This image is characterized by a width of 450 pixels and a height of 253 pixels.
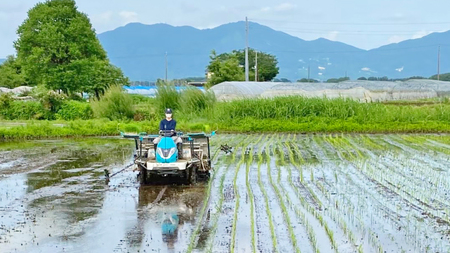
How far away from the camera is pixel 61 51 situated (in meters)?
34.2

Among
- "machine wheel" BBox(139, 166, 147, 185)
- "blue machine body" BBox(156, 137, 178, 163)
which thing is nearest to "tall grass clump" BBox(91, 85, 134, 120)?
"machine wheel" BBox(139, 166, 147, 185)

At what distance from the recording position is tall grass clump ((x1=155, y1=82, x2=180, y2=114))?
78.1 ft

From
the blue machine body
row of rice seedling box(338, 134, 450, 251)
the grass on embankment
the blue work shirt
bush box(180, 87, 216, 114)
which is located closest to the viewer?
row of rice seedling box(338, 134, 450, 251)

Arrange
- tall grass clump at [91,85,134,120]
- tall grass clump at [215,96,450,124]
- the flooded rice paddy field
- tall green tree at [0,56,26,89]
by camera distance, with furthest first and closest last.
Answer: tall green tree at [0,56,26,89], tall grass clump at [91,85,134,120], tall grass clump at [215,96,450,124], the flooded rice paddy field

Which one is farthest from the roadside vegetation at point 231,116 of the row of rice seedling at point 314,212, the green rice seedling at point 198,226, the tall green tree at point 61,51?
the green rice seedling at point 198,226

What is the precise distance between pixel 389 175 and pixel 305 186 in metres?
2.02

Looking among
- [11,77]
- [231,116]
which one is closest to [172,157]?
[231,116]

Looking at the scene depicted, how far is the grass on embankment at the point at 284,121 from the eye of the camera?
67.2 ft

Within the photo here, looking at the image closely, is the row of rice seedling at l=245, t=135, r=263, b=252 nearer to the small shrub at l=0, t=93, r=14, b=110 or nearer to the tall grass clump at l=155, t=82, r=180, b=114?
the tall grass clump at l=155, t=82, r=180, b=114

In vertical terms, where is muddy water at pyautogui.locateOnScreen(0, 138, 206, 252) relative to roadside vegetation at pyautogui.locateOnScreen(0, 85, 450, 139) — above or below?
below

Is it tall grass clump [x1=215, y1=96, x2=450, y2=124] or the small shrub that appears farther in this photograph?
the small shrub

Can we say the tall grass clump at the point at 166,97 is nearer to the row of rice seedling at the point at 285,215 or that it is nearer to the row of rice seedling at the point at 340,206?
the row of rice seedling at the point at 340,206

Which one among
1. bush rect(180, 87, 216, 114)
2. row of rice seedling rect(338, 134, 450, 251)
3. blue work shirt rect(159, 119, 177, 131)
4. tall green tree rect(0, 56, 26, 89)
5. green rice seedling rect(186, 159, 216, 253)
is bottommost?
green rice seedling rect(186, 159, 216, 253)

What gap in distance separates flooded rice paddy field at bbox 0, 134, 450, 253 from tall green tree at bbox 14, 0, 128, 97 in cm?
1996
